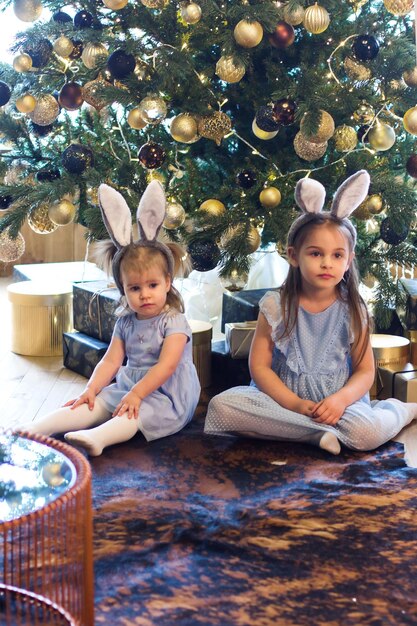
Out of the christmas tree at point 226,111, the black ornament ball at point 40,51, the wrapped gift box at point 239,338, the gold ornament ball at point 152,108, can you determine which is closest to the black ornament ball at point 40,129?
the christmas tree at point 226,111

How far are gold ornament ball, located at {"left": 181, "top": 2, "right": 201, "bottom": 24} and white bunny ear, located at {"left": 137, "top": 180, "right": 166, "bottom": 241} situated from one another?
0.43 metres

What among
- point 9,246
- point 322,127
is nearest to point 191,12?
point 322,127

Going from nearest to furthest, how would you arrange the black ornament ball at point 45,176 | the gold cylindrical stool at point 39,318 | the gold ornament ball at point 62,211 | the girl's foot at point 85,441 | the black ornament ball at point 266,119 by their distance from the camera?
the girl's foot at point 85,441 < the black ornament ball at point 266,119 < the gold ornament ball at point 62,211 < the black ornament ball at point 45,176 < the gold cylindrical stool at point 39,318

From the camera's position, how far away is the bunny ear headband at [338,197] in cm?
216

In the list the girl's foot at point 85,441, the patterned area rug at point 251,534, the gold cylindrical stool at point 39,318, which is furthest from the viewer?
the gold cylindrical stool at point 39,318

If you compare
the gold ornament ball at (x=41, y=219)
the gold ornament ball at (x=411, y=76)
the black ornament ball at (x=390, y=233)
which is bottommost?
the black ornament ball at (x=390, y=233)

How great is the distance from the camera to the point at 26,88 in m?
2.60

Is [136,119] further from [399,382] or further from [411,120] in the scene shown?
[399,382]

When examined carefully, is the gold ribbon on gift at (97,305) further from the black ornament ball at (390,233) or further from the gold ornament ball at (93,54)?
the black ornament ball at (390,233)

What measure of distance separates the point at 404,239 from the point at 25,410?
1125 mm

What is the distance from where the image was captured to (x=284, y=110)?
87.5 inches

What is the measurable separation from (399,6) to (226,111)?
21.8 inches

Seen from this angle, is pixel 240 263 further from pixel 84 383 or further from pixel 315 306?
pixel 84 383

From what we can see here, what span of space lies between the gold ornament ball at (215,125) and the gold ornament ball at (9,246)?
652mm
